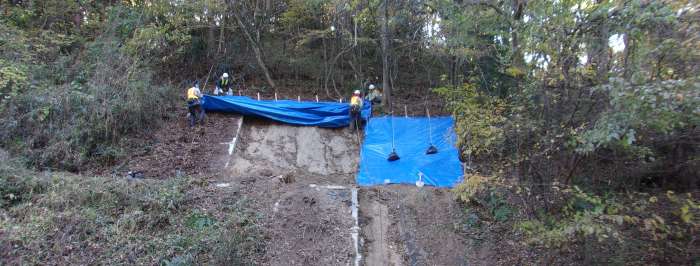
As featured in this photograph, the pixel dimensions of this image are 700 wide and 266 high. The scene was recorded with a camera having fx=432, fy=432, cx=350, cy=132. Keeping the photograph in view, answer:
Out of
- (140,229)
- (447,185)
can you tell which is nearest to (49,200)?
(140,229)

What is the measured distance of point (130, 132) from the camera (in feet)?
36.6

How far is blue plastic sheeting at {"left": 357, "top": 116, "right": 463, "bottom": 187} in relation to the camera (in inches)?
401

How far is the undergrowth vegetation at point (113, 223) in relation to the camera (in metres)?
7.16

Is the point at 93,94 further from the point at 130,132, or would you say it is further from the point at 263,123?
the point at 263,123

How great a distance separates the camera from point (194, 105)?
12086 millimetres

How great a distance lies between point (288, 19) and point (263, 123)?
450 cm

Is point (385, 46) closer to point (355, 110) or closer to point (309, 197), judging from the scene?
point (355, 110)

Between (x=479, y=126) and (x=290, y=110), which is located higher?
(x=479, y=126)

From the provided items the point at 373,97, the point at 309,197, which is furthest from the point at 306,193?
the point at 373,97

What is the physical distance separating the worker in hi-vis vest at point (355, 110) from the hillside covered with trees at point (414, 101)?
1303 millimetres

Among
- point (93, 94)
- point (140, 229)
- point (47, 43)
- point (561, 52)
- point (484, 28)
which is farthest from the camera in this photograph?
point (47, 43)

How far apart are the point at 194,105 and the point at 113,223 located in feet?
16.1

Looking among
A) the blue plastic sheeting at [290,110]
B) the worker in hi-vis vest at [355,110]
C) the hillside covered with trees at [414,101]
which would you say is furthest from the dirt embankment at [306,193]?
the hillside covered with trees at [414,101]

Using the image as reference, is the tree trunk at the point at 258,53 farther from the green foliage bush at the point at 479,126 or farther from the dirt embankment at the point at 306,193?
the green foliage bush at the point at 479,126
